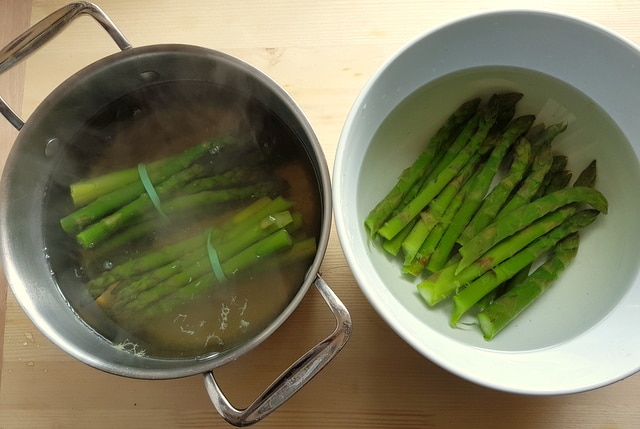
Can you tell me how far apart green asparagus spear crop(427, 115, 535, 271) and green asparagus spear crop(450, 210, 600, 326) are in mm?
44

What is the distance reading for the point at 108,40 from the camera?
2.47 feet

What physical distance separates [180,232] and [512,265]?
39cm

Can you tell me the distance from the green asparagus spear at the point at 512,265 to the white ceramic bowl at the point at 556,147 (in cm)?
2

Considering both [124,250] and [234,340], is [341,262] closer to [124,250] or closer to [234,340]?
[234,340]

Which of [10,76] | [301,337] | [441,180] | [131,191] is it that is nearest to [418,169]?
[441,180]

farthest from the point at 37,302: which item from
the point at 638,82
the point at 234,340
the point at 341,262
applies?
the point at 638,82

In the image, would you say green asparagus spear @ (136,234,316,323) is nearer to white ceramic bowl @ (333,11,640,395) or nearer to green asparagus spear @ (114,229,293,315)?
green asparagus spear @ (114,229,293,315)

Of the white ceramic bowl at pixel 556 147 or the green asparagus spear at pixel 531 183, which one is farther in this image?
the green asparagus spear at pixel 531 183

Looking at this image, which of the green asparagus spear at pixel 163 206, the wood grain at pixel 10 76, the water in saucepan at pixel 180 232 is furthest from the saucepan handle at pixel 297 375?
the wood grain at pixel 10 76

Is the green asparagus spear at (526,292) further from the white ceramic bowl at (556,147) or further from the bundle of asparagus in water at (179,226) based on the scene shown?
the bundle of asparagus in water at (179,226)

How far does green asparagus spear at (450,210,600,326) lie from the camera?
0.59 metres

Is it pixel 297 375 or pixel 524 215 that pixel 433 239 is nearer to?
pixel 524 215

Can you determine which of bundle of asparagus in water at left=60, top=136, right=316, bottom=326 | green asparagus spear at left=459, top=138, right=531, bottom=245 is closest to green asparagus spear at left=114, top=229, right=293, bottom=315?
bundle of asparagus in water at left=60, top=136, right=316, bottom=326

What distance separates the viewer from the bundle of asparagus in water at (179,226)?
0.66 metres
